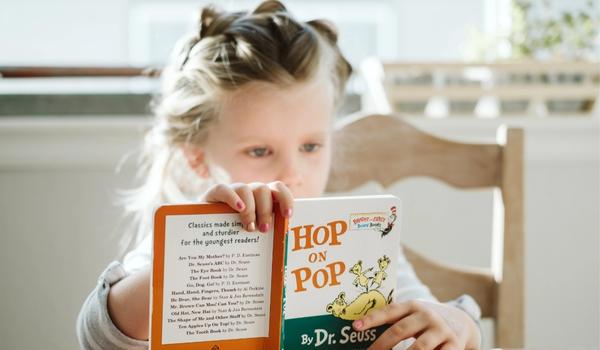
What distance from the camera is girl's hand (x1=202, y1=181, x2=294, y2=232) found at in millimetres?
514

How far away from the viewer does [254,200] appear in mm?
531

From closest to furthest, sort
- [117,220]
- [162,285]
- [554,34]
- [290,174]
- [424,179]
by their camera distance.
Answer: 1. [162,285]
2. [290,174]
3. [117,220]
4. [424,179]
5. [554,34]

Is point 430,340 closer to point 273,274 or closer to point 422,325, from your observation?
point 422,325

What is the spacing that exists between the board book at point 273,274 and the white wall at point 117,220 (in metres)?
0.70

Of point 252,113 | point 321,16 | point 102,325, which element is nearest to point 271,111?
point 252,113

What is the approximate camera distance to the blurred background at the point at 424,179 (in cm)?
135

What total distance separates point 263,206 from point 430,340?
25 centimetres

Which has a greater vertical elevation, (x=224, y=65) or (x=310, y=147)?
(x=224, y=65)

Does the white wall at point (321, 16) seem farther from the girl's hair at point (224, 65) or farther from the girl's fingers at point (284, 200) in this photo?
the girl's fingers at point (284, 200)

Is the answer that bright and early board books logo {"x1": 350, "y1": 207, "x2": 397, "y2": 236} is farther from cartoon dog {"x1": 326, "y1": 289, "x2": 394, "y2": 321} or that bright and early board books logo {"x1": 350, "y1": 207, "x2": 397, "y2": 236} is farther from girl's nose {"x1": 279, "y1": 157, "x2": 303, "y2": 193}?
girl's nose {"x1": 279, "y1": 157, "x2": 303, "y2": 193}

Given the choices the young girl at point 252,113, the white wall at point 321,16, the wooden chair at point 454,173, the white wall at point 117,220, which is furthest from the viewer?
the white wall at point 321,16

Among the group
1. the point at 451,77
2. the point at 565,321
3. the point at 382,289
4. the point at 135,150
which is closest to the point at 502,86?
the point at 451,77

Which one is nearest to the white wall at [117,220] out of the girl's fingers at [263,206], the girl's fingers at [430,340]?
the girl's fingers at [430,340]

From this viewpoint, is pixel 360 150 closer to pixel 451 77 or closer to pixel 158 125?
pixel 158 125
